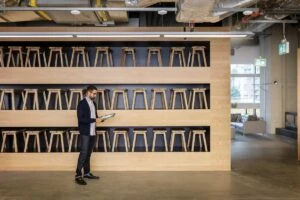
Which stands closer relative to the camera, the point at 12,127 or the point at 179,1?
the point at 179,1

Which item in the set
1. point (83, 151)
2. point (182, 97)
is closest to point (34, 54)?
point (83, 151)

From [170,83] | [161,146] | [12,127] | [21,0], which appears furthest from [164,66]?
[12,127]

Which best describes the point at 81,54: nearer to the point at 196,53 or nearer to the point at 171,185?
the point at 196,53

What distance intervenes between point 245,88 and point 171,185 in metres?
10.2

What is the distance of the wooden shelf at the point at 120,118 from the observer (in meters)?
6.09

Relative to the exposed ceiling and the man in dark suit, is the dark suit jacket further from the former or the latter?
the exposed ceiling

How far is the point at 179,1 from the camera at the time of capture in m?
4.43

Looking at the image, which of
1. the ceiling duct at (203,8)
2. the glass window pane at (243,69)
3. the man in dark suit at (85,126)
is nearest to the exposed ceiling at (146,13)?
the ceiling duct at (203,8)

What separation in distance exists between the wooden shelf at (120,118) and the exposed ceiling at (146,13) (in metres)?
1.68

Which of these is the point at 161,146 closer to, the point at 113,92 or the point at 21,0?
the point at 113,92

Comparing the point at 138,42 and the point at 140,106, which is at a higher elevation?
the point at 138,42

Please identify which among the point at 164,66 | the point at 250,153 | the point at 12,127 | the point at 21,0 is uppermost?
the point at 21,0

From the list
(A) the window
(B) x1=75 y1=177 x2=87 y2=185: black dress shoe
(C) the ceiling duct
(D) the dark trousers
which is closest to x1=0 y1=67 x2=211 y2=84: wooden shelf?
(D) the dark trousers

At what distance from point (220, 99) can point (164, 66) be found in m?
1.26
